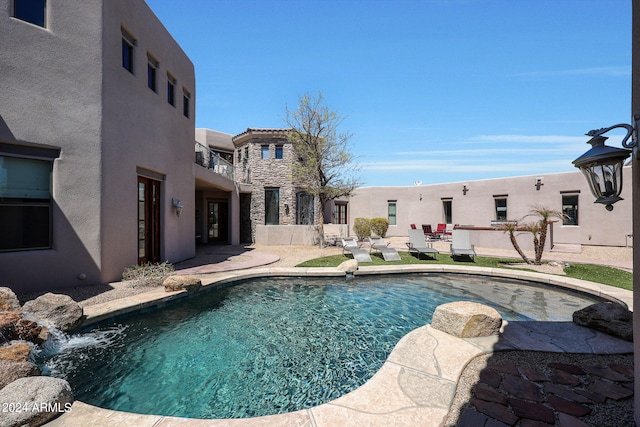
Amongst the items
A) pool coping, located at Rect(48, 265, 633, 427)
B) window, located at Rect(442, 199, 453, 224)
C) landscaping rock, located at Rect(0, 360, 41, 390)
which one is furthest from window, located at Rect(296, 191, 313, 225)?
landscaping rock, located at Rect(0, 360, 41, 390)

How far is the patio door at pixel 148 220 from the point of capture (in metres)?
9.05

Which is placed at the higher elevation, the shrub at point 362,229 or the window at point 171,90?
the window at point 171,90

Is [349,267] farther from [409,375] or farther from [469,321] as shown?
[409,375]

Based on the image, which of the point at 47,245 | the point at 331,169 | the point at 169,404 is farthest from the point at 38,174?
the point at 331,169

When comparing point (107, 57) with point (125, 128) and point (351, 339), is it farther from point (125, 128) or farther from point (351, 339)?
point (351, 339)

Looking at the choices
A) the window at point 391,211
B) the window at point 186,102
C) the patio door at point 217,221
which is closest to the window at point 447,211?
the window at point 391,211

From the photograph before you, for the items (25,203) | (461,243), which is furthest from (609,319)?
(25,203)

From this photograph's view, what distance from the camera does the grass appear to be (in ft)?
27.1

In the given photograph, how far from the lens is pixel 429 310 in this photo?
250 inches

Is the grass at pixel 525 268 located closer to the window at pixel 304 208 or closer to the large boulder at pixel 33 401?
the window at pixel 304 208

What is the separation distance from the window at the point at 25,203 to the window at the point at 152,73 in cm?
431

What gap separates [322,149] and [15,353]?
14177mm

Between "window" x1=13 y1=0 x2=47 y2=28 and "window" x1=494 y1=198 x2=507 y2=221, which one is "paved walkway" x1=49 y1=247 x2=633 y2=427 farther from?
"window" x1=494 y1=198 x2=507 y2=221

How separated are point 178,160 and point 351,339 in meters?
9.33
